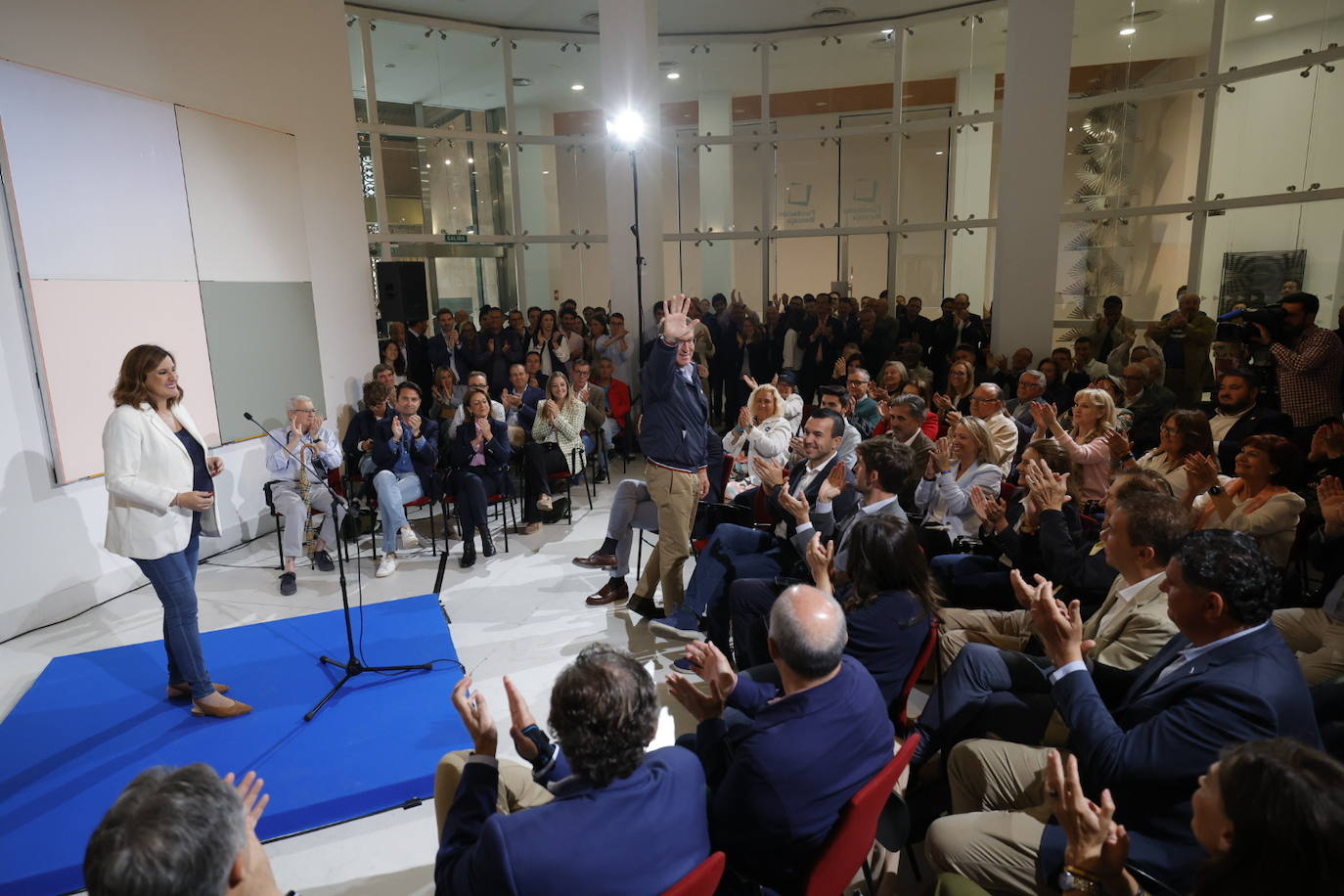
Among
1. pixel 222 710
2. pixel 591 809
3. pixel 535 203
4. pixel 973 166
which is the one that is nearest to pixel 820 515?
pixel 591 809

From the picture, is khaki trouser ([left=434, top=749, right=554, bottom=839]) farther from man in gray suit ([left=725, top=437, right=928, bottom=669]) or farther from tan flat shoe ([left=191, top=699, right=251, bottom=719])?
tan flat shoe ([left=191, top=699, right=251, bottom=719])

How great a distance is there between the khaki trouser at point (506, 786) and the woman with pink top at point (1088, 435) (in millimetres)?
3492

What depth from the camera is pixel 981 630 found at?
3352 mm

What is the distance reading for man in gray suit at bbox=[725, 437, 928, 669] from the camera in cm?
344

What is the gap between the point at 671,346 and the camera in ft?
14.0

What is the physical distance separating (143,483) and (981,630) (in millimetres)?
3585

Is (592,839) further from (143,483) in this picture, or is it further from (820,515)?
(143,483)

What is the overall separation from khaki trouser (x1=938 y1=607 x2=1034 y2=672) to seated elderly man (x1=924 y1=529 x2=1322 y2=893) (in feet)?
3.13

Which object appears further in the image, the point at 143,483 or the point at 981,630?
the point at 981,630

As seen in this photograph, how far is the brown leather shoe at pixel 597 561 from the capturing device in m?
5.18

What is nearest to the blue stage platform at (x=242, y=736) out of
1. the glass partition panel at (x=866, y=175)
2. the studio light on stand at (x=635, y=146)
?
the studio light on stand at (x=635, y=146)

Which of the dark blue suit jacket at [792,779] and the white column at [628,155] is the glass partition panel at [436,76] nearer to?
the white column at [628,155]

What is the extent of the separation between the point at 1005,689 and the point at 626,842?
1770mm

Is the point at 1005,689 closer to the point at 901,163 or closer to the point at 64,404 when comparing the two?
the point at 64,404
